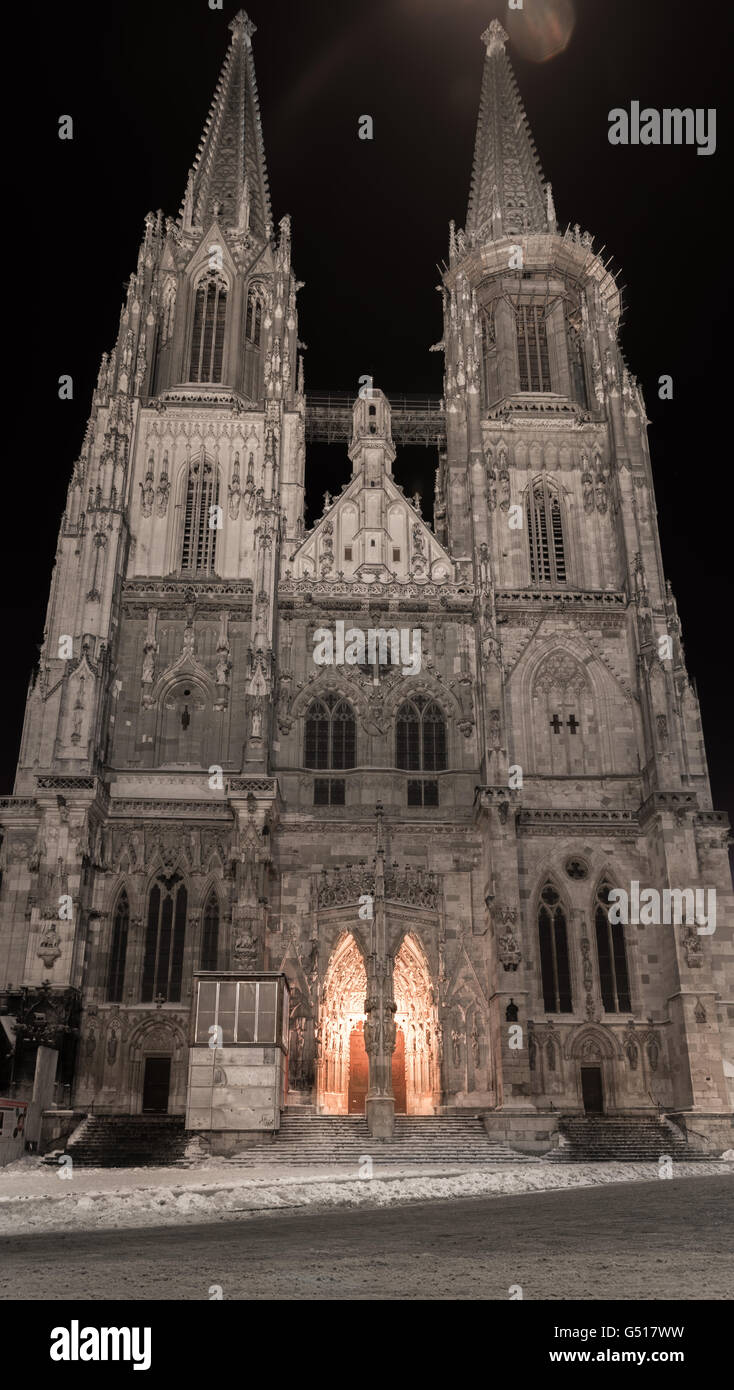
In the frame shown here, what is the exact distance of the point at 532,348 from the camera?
141ft

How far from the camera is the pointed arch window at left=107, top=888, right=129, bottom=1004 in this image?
30.1 m

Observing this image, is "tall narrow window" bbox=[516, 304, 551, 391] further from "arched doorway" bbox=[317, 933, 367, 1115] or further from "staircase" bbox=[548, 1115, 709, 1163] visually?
"staircase" bbox=[548, 1115, 709, 1163]

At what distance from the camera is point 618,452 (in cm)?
3831

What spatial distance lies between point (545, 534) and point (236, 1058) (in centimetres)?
2240

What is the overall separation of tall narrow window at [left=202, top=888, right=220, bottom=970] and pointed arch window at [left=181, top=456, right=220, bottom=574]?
39.6ft

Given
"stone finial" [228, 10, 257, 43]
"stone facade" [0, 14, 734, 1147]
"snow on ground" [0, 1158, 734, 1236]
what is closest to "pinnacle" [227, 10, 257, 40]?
"stone finial" [228, 10, 257, 43]

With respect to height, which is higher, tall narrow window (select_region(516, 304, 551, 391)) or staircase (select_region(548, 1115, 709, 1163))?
tall narrow window (select_region(516, 304, 551, 391))

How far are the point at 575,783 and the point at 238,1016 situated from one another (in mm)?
13915

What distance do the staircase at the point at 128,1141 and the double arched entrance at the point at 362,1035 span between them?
15.8 ft

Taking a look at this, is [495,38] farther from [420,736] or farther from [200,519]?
[420,736]

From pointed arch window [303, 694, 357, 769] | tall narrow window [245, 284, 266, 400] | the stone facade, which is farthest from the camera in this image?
tall narrow window [245, 284, 266, 400]

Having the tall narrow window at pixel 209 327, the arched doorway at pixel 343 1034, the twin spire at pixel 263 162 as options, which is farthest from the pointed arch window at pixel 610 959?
the twin spire at pixel 263 162

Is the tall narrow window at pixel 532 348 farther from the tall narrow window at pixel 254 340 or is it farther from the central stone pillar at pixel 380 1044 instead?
the central stone pillar at pixel 380 1044
